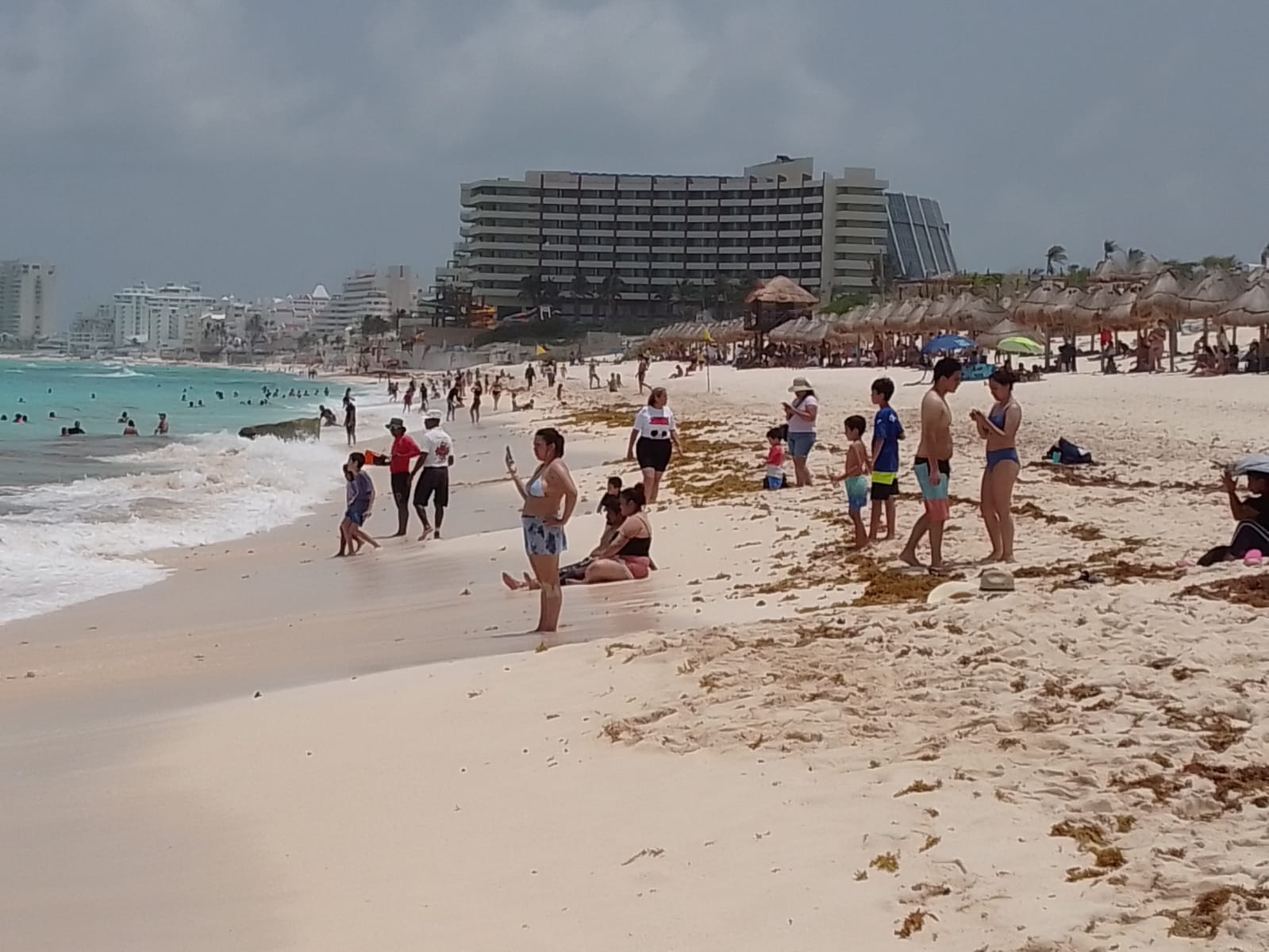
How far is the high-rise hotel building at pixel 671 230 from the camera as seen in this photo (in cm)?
13400

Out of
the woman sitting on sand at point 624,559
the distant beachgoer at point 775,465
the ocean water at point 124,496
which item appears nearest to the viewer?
the woman sitting on sand at point 624,559

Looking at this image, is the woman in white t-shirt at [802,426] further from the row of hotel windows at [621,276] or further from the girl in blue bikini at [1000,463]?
the row of hotel windows at [621,276]

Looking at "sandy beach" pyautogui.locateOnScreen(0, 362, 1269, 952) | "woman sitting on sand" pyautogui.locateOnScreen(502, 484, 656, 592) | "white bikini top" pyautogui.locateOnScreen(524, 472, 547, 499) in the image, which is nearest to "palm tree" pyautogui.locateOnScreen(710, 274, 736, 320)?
"woman sitting on sand" pyautogui.locateOnScreen(502, 484, 656, 592)

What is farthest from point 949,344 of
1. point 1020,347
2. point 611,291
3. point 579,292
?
point 579,292

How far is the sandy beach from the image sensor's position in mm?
3908

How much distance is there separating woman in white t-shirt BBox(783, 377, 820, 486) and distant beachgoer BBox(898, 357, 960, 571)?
512 centimetres

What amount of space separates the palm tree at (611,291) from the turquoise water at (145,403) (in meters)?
32.0

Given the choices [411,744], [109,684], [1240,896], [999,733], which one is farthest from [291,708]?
[1240,896]

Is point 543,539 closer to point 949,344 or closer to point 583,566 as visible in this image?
point 583,566

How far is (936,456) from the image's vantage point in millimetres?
8852

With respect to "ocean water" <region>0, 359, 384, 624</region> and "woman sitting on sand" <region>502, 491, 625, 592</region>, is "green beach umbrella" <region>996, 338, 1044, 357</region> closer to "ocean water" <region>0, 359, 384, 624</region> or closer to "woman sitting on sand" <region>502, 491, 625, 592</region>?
"ocean water" <region>0, 359, 384, 624</region>

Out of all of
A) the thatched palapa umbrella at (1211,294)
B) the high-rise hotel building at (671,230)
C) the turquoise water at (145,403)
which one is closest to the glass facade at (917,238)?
the high-rise hotel building at (671,230)

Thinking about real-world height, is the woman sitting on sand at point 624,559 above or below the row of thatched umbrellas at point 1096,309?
below

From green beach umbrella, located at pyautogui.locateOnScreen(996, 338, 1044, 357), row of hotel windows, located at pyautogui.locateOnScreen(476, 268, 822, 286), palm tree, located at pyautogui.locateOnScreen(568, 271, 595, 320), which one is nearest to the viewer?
green beach umbrella, located at pyautogui.locateOnScreen(996, 338, 1044, 357)
